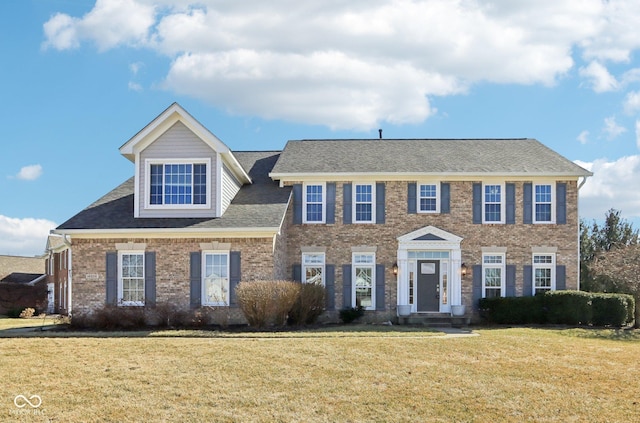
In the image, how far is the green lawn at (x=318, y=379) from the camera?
11.8 meters

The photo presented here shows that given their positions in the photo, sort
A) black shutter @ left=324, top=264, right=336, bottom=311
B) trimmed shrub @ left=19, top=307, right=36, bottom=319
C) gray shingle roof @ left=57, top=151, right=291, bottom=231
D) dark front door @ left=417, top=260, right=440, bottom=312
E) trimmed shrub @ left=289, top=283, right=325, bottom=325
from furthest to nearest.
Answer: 1. trimmed shrub @ left=19, top=307, right=36, bottom=319
2. dark front door @ left=417, top=260, right=440, bottom=312
3. black shutter @ left=324, top=264, right=336, bottom=311
4. gray shingle roof @ left=57, top=151, right=291, bottom=231
5. trimmed shrub @ left=289, top=283, right=325, bottom=325

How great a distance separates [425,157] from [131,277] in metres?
11.9

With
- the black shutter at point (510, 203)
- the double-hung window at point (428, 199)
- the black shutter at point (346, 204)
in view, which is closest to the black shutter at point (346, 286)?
the black shutter at point (346, 204)

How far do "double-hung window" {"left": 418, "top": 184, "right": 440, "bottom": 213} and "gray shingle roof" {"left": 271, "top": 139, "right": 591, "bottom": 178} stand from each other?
645 mm

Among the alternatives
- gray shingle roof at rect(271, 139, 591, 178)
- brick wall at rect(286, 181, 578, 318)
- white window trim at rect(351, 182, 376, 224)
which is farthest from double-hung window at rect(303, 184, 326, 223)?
white window trim at rect(351, 182, 376, 224)

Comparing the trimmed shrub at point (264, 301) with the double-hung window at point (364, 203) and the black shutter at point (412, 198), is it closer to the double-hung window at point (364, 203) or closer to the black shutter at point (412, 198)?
the double-hung window at point (364, 203)

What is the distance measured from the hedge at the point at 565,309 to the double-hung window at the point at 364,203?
17.5 feet

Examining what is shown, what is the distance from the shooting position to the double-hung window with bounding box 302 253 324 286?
1018 inches

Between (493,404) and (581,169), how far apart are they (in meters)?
16.0

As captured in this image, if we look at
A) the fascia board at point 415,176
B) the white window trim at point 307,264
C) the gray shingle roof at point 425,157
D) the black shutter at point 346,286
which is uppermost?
the gray shingle roof at point 425,157

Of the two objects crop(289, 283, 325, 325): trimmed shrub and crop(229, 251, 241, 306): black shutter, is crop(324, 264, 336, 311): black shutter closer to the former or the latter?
crop(289, 283, 325, 325): trimmed shrub

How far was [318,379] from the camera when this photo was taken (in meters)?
13.5

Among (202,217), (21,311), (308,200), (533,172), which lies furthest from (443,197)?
(21,311)

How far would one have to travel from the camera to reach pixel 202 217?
23.5 m
